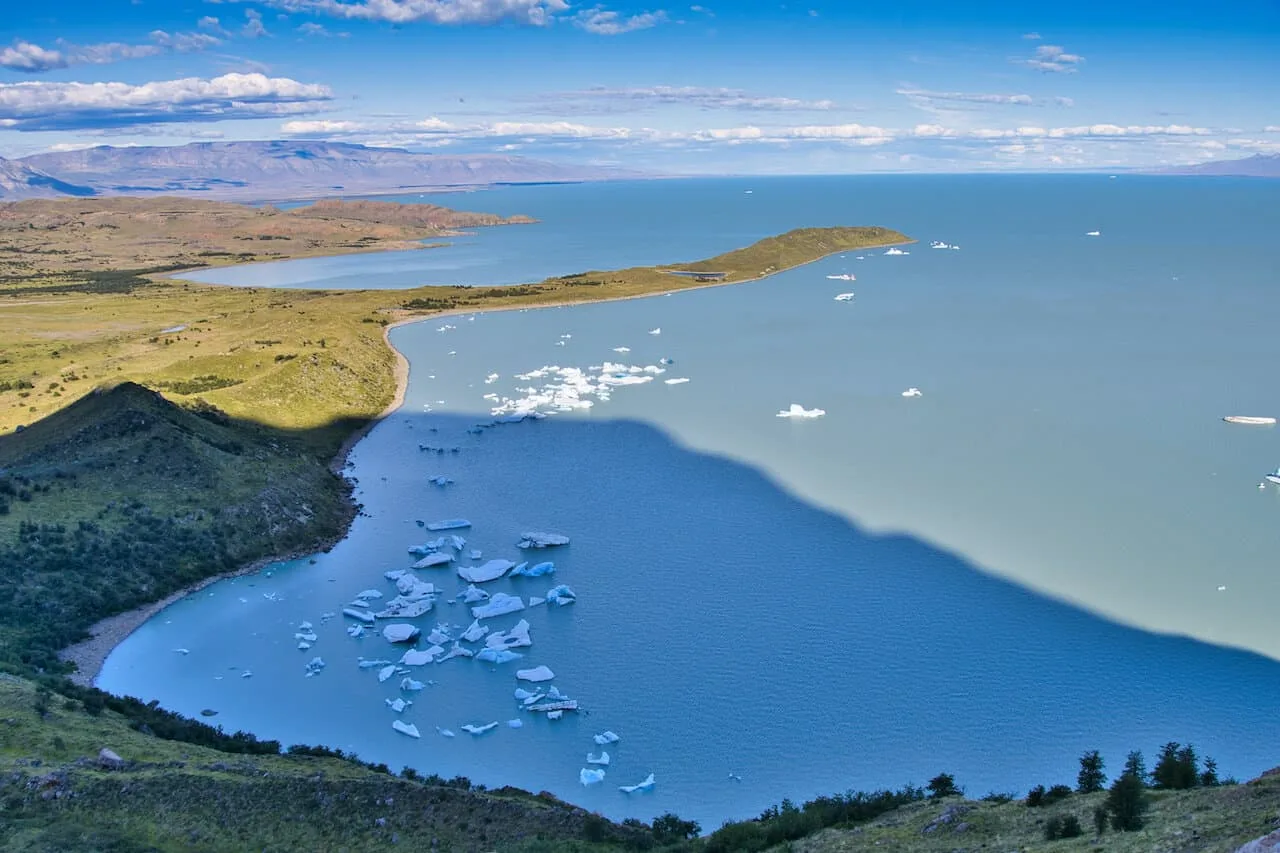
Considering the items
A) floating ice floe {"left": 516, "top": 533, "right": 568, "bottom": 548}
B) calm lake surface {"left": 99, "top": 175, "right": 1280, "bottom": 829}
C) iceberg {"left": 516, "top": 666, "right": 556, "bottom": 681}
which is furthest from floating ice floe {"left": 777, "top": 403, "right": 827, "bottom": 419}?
iceberg {"left": 516, "top": 666, "right": 556, "bottom": 681}

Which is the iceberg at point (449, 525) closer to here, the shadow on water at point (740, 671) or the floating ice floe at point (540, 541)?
the shadow on water at point (740, 671)

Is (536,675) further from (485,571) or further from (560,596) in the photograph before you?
(485,571)

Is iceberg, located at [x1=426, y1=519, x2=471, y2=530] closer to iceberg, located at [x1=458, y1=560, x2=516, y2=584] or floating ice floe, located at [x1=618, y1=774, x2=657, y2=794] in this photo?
iceberg, located at [x1=458, y1=560, x2=516, y2=584]

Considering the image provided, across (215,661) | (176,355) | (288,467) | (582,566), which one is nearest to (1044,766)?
(582,566)

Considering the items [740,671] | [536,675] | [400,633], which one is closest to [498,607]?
[400,633]

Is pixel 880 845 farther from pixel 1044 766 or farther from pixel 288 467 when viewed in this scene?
pixel 288 467

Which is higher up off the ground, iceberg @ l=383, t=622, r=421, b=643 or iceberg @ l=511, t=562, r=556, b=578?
iceberg @ l=511, t=562, r=556, b=578

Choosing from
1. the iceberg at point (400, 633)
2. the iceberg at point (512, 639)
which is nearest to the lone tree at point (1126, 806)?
the iceberg at point (512, 639)

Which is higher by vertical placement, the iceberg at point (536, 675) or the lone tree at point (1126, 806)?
the lone tree at point (1126, 806)
